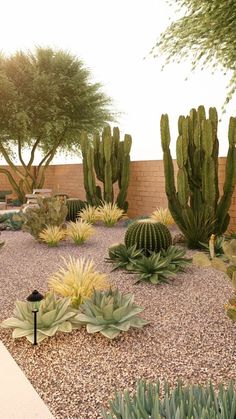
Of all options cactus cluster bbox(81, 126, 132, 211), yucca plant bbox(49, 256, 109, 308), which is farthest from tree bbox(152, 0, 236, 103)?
yucca plant bbox(49, 256, 109, 308)

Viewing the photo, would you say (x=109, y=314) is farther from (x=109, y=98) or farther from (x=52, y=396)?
(x=109, y=98)

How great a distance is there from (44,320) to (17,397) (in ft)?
4.62

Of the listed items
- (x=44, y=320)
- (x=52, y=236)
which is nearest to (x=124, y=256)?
(x=52, y=236)

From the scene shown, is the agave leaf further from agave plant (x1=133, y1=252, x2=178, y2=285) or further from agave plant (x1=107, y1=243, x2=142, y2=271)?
agave plant (x1=107, y1=243, x2=142, y2=271)

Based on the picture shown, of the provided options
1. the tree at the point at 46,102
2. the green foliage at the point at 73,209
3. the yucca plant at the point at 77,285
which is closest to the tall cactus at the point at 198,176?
the yucca plant at the point at 77,285

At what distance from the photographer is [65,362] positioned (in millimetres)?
4133

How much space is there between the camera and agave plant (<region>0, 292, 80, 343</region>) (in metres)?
4.68

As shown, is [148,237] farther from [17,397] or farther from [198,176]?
[17,397]

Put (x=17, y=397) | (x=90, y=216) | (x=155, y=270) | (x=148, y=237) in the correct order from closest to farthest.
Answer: (x=17, y=397) → (x=155, y=270) → (x=148, y=237) → (x=90, y=216)

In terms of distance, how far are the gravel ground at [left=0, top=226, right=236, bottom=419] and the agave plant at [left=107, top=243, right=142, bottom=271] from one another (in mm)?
814

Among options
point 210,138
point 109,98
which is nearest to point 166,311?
point 210,138

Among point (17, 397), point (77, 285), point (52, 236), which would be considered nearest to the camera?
point (17, 397)

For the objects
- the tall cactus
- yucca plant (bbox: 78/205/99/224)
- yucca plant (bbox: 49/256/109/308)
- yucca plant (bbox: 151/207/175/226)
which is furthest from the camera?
yucca plant (bbox: 78/205/99/224)

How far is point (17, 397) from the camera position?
11.1 ft
